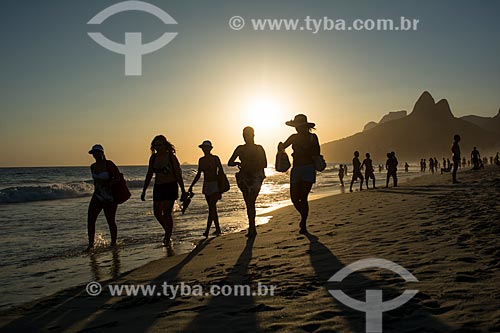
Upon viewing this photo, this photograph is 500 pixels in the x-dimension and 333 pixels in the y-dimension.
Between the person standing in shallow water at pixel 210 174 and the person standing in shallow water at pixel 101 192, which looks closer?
the person standing in shallow water at pixel 101 192

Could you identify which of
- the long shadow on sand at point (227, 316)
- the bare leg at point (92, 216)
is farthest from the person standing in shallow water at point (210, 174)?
the long shadow on sand at point (227, 316)

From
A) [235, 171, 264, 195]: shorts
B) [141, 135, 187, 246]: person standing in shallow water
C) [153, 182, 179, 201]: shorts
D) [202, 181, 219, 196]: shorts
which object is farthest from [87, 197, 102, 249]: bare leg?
[235, 171, 264, 195]: shorts

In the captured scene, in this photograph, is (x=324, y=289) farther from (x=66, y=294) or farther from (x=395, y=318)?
(x=66, y=294)

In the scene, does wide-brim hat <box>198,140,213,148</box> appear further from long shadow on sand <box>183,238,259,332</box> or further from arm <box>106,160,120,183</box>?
long shadow on sand <box>183,238,259,332</box>

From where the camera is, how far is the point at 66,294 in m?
4.39

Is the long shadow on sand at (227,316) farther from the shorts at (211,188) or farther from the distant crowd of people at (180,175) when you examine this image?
the shorts at (211,188)

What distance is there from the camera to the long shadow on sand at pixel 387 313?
106 inches

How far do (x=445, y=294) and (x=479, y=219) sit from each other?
12.9 ft

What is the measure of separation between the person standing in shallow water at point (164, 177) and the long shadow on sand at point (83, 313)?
115 inches

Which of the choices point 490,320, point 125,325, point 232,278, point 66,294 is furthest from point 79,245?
point 490,320

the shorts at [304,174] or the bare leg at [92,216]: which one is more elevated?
the shorts at [304,174]

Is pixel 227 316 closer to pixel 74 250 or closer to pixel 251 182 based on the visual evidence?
pixel 251 182

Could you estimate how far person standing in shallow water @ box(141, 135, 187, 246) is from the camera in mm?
7289

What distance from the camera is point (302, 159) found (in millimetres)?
7172
